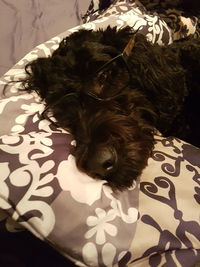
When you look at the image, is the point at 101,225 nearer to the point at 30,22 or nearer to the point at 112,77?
the point at 112,77

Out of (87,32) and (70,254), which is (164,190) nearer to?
(70,254)

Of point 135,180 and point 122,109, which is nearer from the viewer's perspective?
point 135,180

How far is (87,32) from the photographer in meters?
1.46

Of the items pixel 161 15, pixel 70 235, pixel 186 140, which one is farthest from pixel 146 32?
pixel 70 235

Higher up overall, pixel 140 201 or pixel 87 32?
pixel 87 32

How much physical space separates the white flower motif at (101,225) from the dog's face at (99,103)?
0.43ft

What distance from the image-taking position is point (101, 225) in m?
0.94

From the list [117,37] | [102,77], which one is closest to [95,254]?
[102,77]

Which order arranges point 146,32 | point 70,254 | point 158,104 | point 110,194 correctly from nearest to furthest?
point 70,254, point 110,194, point 158,104, point 146,32

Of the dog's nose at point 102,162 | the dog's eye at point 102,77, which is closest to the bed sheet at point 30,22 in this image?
the dog's eye at point 102,77

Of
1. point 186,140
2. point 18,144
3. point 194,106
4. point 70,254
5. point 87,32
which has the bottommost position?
point 186,140

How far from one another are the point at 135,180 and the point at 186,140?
0.59m

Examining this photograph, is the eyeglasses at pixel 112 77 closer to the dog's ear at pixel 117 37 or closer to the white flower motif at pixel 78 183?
the dog's ear at pixel 117 37

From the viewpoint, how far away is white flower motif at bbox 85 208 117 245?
0.91 metres
